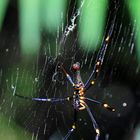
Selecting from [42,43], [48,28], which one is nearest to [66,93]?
[42,43]

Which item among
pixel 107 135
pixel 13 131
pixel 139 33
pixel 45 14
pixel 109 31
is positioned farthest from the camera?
pixel 107 135

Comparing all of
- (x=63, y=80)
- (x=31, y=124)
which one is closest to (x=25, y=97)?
(x=63, y=80)

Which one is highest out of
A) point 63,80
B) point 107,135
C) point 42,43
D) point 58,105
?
point 42,43

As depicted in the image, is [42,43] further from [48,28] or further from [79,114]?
[79,114]

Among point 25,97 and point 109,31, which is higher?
point 109,31

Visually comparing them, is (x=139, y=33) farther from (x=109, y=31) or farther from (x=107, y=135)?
(x=107, y=135)

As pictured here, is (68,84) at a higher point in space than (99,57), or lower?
lower

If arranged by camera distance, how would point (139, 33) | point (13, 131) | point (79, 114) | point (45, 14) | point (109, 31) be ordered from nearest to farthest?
point (45, 14), point (139, 33), point (109, 31), point (13, 131), point (79, 114)

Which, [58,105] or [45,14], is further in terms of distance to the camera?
[58,105]
